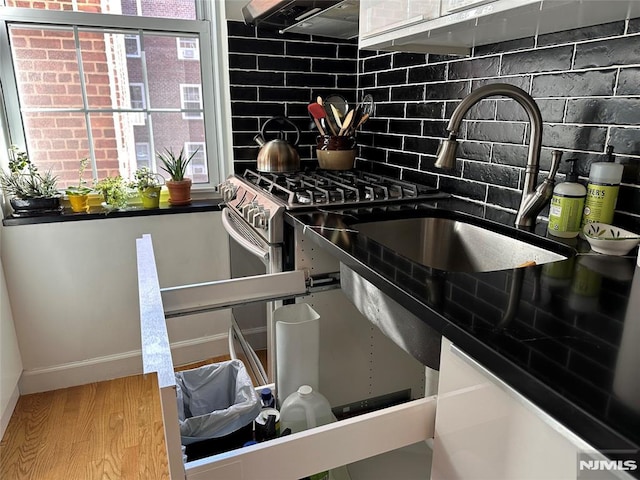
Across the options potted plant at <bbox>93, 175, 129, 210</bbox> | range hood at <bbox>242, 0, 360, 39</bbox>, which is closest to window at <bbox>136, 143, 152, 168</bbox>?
potted plant at <bbox>93, 175, 129, 210</bbox>

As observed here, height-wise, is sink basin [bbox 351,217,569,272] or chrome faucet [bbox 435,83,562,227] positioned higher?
chrome faucet [bbox 435,83,562,227]

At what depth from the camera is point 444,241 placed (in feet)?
4.70

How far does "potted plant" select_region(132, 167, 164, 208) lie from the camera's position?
2.15 metres

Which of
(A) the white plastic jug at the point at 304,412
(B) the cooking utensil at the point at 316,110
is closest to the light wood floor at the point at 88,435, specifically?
(A) the white plastic jug at the point at 304,412

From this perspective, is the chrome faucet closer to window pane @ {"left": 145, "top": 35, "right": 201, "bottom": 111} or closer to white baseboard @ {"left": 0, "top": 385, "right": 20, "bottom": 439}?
window pane @ {"left": 145, "top": 35, "right": 201, "bottom": 111}

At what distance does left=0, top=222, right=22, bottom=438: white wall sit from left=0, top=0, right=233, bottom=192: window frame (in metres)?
0.61

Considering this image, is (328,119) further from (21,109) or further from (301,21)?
(21,109)

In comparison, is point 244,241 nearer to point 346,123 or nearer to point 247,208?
point 247,208

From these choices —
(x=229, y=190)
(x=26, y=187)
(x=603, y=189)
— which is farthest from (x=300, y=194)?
(x=26, y=187)

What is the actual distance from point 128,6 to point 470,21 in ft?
5.67

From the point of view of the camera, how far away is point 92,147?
2.17m

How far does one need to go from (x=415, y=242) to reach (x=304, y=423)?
25.5 inches

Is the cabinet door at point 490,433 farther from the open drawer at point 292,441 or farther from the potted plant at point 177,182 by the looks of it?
the potted plant at point 177,182

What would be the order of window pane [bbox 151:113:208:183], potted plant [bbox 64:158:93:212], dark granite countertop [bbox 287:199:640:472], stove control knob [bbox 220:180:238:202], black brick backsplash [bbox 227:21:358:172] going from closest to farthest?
dark granite countertop [bbox 287:199:640:472] < stove control knob [bbox 220:180:238:202] < potted plant [bbox 64:158:93:212] < black brick backsplash [bbox 227:21:358:172] < window pane [bbox 151:113:208:183]
